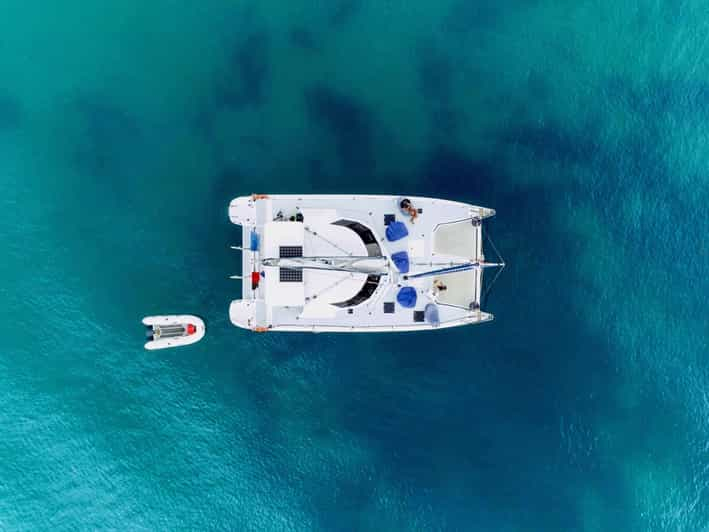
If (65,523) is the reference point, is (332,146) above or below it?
above

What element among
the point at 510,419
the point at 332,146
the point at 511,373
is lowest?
the point at 510,419

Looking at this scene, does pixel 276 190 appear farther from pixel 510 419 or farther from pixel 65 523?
pixel 65 523

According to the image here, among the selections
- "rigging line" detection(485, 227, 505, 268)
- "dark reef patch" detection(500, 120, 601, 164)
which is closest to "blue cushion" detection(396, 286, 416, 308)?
"rigging line" detection(485, 227, 505, 268)

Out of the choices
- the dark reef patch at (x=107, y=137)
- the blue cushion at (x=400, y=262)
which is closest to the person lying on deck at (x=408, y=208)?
the blue cushion at (x=400, y=262)

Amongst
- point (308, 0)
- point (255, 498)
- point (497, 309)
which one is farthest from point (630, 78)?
point (255, 498)

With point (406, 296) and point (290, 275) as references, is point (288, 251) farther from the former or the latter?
point (406, 296)

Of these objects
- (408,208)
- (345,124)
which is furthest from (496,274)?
(345,124)
